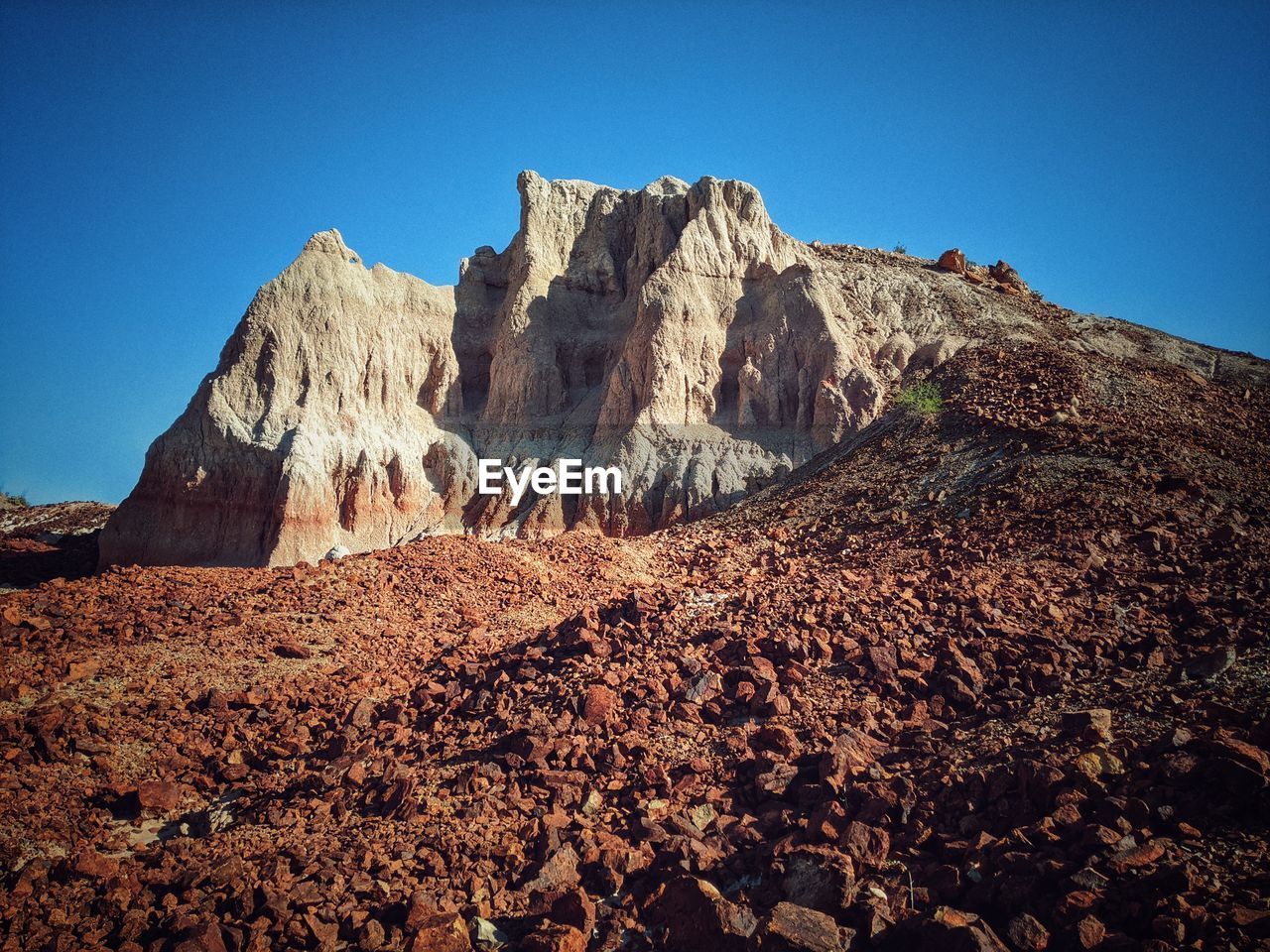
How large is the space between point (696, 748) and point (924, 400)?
16.3 m

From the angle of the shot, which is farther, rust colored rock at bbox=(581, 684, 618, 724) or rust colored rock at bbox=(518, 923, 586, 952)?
rust colored rock at bbox=(581, 684, 618, 724)

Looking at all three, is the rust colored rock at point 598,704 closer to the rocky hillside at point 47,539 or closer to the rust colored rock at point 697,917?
the rust colored rock at point 697,917

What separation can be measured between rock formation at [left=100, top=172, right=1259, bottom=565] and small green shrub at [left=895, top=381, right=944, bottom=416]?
2693 millimetres

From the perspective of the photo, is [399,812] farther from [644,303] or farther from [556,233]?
[556,233]

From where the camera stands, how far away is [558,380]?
30.6 meters

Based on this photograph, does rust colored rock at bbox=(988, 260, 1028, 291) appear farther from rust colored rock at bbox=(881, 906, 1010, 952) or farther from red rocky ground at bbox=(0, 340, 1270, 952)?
rust colored rock at bbox=(881, 906, 1010, 952)

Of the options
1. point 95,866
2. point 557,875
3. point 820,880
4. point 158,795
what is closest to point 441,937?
point 557,875

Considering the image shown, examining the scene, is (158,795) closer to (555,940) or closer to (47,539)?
(555,940)

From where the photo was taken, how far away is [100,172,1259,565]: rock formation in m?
25.3

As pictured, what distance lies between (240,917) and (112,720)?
15.2ft

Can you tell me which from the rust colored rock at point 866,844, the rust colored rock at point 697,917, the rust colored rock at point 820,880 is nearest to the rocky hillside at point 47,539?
the rust colored rock at point 697,917

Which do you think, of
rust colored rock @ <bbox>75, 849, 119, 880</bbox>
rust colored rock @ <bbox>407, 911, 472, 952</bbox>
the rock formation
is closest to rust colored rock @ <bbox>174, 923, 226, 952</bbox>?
rust colored rock @ <bbox>407, 911, 472, 952</bbox>

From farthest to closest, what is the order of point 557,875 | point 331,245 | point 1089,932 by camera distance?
point 331,245, point 557,875, point 1089,932

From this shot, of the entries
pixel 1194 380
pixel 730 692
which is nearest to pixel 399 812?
pixel 730 692
